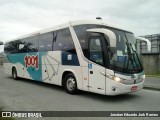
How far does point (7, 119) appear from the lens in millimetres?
5734

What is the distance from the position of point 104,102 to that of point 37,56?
19.8 ft

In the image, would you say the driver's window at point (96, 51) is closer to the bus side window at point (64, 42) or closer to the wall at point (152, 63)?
the bus side window at point (64, 42)

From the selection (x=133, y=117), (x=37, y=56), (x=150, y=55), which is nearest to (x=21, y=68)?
(x=37, y=56)

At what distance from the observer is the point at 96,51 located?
28.2ft

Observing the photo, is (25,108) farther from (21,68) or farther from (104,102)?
(21,68)

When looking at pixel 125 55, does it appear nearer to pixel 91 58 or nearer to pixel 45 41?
pixel 91 58

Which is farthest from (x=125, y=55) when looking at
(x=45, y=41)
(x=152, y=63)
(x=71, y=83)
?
(x=152, y=63)

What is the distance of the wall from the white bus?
14.2 metres

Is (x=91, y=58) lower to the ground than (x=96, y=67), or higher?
higher

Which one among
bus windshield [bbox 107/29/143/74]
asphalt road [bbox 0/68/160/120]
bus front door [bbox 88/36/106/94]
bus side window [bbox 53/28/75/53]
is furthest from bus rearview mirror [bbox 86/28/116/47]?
asphalt road [bbox 0/68/160/120]

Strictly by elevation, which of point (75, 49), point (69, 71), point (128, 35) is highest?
point (128, 35)

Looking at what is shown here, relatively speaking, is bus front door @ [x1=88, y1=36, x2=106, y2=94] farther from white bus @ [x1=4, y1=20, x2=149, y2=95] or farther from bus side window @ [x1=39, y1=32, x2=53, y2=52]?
bus side window @ [x1=39, y1=32, x2=53, y2=52]

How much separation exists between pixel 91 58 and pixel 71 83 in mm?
1799

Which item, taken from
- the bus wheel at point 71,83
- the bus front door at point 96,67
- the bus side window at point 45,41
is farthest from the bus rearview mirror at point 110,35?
the bus side window at point 45,41
